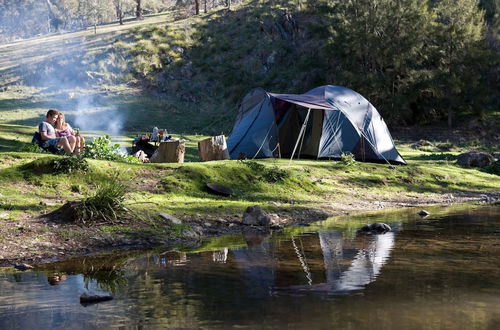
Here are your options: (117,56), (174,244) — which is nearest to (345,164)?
(174,244)

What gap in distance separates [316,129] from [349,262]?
615 inches

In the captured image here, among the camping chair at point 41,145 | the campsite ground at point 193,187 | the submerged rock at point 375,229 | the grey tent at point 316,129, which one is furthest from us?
the grey tent at point 316,129

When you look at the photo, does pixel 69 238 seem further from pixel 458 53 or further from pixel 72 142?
pixel 458 53

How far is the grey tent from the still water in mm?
12168

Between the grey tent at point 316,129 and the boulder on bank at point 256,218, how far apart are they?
388 inches

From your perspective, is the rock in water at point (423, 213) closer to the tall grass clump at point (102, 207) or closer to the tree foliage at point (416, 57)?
the tall grass clump at point (102, 207)

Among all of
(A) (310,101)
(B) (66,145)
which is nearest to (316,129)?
(A) (310,101)

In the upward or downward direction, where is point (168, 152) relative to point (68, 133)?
downward

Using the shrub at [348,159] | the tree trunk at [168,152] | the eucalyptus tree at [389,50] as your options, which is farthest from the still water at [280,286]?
the eucalyptus tree at [389,50]

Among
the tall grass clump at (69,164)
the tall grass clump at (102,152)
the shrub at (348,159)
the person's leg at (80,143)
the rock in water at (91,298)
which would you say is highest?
the person's leg at (80,143)

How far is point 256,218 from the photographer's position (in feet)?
46.2

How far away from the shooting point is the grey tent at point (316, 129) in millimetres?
24766

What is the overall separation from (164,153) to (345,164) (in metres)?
6.17

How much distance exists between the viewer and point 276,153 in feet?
82.7
